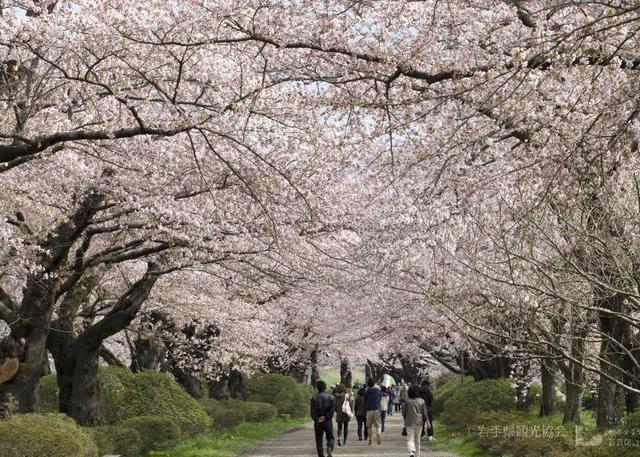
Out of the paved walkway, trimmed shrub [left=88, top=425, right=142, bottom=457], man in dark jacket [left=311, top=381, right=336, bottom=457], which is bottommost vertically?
the paved walkway

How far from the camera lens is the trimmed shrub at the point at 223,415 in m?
27.4

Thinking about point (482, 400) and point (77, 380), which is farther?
point (482, 400)

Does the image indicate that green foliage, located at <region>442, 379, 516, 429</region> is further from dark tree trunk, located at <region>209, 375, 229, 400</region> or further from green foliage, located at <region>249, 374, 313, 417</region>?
green foliage, located at <region>249, 374, 313, 417</region>

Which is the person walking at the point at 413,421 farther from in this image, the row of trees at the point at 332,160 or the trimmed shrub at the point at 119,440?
the trimmed shrub at the point at 119,440

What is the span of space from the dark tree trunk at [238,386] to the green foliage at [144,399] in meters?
16.4

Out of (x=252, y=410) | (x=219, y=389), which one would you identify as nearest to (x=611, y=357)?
(x=252, y=410)

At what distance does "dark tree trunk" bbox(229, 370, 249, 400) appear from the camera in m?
38.0

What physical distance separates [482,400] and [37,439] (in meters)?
17.8

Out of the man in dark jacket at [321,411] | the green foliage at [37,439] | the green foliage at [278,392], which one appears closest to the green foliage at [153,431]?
the man in dark jacket at [321,411]

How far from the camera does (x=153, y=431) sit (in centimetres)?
1766

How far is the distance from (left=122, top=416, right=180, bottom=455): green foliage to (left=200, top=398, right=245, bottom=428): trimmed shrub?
28.6 feet

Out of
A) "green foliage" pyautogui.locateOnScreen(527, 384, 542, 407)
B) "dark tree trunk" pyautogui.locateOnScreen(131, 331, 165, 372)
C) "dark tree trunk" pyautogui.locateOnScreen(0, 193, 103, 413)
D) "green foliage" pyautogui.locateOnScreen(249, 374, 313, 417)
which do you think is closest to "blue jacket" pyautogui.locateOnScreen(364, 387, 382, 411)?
"green foliage" pyautogui.locateOnScreen(527, 384, 542, 407)

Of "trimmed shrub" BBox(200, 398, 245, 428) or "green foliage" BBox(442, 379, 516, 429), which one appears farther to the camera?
"trimmed shrub" BBox(200, 398, 245, 428)

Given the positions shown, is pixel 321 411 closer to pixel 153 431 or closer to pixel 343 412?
pixel 153 431
